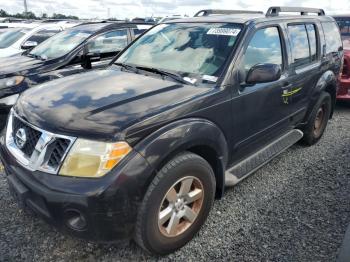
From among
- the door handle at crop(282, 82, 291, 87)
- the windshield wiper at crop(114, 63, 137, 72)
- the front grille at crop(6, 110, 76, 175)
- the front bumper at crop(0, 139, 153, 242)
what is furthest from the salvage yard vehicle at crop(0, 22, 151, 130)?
the front bumper at crop(0, 139, 153, 242)

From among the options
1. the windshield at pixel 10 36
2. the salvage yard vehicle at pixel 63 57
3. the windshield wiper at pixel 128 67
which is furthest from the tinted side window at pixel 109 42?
the windshield at pixel 10 36

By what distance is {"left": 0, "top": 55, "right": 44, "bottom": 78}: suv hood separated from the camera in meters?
5.11

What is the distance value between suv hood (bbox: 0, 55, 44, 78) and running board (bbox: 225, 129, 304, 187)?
3645mm

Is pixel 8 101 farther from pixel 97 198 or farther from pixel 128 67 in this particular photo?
pixel 97 198

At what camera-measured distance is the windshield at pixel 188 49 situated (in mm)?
3015

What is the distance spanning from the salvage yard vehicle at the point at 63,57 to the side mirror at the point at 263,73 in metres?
3.18

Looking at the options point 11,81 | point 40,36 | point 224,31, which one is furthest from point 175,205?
point 40,36

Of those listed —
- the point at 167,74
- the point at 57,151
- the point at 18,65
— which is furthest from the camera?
the point at 18,65

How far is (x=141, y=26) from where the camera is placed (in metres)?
6.69

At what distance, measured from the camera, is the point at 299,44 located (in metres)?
3.99

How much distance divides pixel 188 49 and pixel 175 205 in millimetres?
1498

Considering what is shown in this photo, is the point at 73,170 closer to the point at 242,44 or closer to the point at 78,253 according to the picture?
the point at 78,253

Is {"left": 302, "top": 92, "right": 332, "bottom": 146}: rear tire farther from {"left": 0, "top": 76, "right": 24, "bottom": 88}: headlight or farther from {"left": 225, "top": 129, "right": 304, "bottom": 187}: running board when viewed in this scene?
{"left": 0, "top": 76, "right": 24, "bottom": 88}: headlight

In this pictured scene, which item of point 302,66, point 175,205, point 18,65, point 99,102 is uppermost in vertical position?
point 99,102
